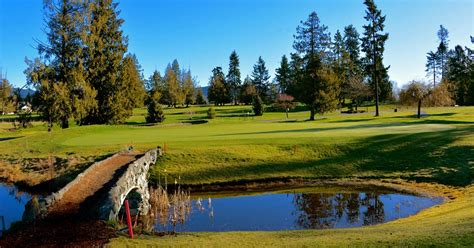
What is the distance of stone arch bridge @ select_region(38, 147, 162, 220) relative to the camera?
12.2 meters

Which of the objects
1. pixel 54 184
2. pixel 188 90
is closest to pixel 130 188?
pixel 54 184

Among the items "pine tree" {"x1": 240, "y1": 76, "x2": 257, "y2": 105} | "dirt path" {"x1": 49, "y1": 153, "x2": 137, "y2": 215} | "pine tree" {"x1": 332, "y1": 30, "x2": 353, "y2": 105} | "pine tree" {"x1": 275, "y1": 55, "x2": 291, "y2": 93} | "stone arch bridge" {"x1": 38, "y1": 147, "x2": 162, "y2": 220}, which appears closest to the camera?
"stone arch bridge" {"x1": 38, "y1": 147, "x2": 162, "y2": 220}

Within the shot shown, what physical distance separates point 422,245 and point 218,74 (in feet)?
349

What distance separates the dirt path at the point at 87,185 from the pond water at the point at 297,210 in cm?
295

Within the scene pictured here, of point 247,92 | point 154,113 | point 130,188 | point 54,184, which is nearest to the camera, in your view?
point 130,188

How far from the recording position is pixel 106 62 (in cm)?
4388

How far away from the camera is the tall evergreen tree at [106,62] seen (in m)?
42.7

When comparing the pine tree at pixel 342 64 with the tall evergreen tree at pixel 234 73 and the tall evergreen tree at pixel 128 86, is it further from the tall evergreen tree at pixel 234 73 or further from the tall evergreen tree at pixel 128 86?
the tall evergreen tree at pixel 128 86

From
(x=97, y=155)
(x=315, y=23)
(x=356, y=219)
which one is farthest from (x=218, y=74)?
(x=356, y=219)

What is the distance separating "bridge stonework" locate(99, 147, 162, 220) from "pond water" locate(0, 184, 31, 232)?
4646mm

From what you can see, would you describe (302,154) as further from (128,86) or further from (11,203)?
(128,86)

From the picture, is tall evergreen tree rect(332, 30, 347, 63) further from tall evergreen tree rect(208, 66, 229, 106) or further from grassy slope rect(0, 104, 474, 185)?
grassy slope rect(0, 104, 474, 185)

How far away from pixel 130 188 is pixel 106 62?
99.8 feet

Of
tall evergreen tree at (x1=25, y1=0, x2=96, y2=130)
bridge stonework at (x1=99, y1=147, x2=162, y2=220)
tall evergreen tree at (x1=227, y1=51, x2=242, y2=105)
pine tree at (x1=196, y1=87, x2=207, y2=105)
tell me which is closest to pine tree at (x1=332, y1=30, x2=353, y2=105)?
tall evergreen tree at (x1=227, y1=51, x2=242, y2=105)
